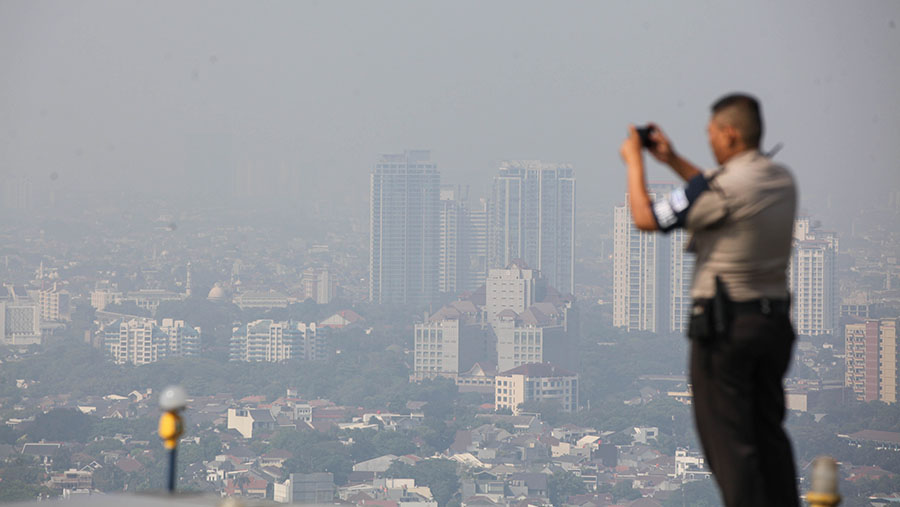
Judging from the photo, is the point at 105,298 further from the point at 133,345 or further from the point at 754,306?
the point at 754,306

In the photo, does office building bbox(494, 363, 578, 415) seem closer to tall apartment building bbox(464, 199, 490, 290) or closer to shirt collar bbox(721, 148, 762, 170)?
tall apartment building bbox(464, 199, 490, 290)

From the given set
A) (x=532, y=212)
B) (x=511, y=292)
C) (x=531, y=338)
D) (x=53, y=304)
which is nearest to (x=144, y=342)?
(x=53, y=304)

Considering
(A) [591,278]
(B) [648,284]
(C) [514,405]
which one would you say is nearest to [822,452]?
(C) [514,405]

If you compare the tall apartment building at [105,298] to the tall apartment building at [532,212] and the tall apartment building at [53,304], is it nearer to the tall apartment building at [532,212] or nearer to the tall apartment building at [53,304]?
the tall apartment building at [53,304]

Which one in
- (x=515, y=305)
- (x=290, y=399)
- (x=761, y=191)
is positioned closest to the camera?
(x=761, y=191)

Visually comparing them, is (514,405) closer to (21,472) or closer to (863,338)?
(863,338)

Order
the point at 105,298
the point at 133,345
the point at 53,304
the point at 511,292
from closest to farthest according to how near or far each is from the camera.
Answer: the point at 133,345 → the point at 53,304 → the point at 105,298 → the point at 511,292
